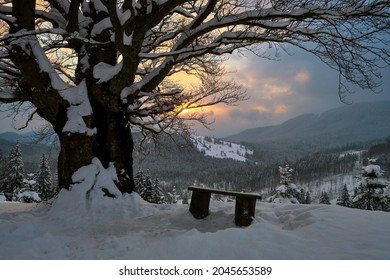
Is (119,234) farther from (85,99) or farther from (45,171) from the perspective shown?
(45,171)

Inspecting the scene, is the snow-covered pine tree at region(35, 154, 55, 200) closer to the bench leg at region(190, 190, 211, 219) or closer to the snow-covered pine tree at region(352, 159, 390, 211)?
the snow-covered pine tree at region(352, 159, 390, 211)

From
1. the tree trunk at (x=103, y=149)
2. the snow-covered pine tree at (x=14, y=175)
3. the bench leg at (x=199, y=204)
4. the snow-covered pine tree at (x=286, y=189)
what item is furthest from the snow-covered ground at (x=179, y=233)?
the snow-covered pine tree at (x=14, y=175)

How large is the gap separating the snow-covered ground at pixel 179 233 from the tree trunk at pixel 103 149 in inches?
23.4

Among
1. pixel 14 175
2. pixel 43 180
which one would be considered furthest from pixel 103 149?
pixel 43 180

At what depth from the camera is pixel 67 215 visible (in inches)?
247

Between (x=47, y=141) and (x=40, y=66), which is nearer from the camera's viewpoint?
(x=40, y=66)

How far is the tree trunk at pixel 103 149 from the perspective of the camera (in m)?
7.23

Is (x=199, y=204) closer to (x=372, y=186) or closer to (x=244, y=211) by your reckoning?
(x=244, y=211)

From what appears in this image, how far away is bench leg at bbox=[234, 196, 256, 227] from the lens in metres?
6.02

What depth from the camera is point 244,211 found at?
6043mm

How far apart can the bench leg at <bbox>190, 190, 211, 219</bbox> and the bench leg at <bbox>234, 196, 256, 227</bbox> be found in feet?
3.05

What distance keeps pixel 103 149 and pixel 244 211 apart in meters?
3.78

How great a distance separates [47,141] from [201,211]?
7242mm
